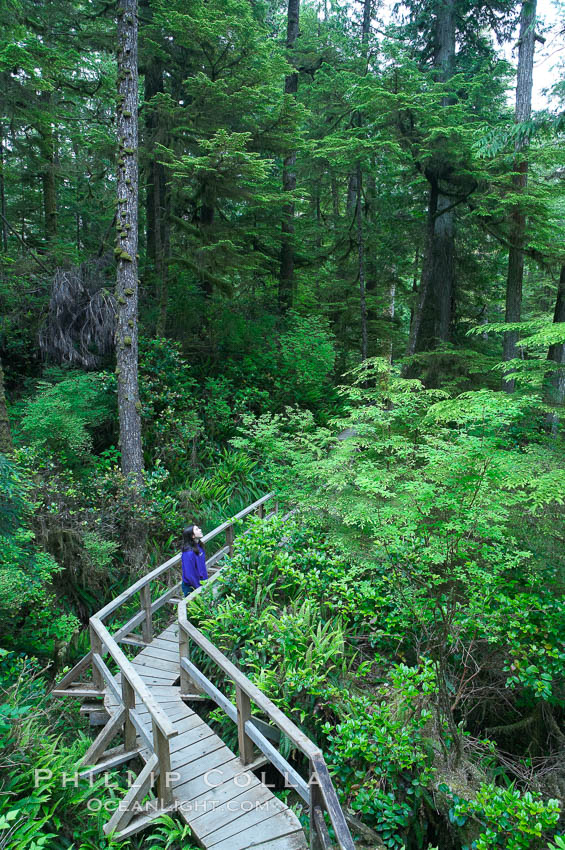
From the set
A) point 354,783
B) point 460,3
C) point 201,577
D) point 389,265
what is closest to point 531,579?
point 354,783

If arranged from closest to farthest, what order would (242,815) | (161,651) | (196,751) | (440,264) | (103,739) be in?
(242,815) < (196,751) < (103,739) < (161,651) < (440,264)

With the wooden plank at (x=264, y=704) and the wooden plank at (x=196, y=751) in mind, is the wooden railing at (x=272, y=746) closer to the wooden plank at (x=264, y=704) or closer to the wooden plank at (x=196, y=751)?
the wooden plank at (x=264, y=704)

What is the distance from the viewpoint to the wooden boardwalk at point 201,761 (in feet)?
11.7

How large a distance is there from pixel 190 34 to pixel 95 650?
436 inches

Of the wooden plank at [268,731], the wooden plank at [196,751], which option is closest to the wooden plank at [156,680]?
the wooden plank at [196,751]

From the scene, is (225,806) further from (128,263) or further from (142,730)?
(128,263)

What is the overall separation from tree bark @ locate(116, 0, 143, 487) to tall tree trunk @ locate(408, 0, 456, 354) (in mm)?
7402

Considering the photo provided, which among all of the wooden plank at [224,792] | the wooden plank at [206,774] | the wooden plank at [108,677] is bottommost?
the wooden plank at [206,774]

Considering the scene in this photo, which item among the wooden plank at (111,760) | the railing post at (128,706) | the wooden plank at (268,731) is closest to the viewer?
the wooden plank at (111,760)

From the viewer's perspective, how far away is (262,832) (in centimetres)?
368

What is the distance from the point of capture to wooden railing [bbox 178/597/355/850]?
3.19m

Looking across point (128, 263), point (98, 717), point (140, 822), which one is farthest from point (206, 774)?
point (128, 263)

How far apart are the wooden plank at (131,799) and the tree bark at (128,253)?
478 cm

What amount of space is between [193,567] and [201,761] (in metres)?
2.46
